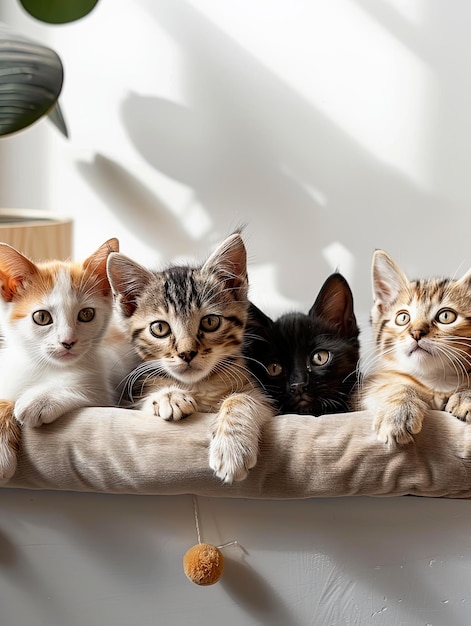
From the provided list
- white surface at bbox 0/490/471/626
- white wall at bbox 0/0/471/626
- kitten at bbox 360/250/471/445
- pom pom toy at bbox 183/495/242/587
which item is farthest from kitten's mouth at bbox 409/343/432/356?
white wall at bbox 0/0/471/626

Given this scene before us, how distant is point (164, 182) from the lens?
6.97 ft

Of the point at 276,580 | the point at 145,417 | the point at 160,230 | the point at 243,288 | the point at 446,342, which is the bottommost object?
the point at 160,230

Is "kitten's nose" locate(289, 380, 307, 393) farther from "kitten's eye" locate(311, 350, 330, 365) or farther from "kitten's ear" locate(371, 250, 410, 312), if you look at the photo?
"kitten's ear" locate(371, 250, 410, 312)

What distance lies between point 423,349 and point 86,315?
582 millimetres

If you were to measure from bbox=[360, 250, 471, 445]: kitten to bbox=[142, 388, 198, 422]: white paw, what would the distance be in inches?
11.6

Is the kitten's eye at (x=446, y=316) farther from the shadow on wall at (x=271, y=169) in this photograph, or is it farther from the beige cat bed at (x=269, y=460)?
the shadow on wall at (x=271, y=169)

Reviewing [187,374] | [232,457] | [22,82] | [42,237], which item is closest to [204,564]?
[232,457]

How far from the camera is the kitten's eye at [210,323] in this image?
1.22 meters

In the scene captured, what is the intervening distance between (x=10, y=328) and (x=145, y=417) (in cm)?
30

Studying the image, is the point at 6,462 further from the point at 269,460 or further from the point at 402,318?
the point at 402,318

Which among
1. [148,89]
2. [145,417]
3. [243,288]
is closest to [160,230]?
[148,89]

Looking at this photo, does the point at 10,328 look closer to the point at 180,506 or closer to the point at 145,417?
the point at 145,417

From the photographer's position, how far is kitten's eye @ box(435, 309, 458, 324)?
48.3 inches

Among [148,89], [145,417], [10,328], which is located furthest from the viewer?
[148,89]
